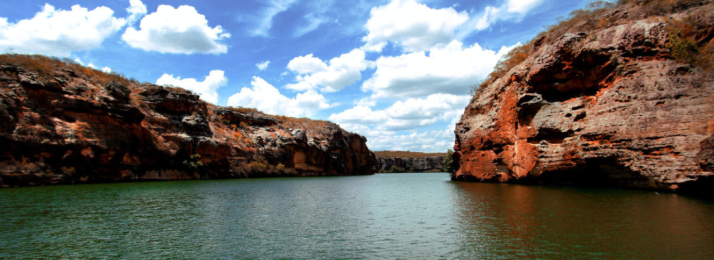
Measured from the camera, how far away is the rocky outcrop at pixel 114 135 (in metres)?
35.8

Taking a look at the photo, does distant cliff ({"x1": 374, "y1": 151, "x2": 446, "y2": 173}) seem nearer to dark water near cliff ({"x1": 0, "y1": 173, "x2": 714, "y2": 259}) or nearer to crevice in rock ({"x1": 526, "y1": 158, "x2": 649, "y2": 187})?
crevice in rock ({"x1": 526, "y1": 158, "x2": 649, "y2": 187})

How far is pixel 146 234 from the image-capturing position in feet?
43.2

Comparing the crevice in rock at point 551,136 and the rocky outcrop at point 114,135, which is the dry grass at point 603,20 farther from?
the rocky outcrop at point 114,135

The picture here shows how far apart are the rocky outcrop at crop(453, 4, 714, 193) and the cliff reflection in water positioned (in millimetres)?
Result: 3982

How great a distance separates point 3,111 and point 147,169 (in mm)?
17260

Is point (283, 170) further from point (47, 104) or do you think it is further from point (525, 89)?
point (525, 89)

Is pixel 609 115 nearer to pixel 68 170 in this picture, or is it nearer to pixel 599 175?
pixel 599 175

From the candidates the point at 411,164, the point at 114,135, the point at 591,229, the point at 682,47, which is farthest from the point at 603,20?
the point at 411,164

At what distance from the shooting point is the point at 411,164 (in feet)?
646

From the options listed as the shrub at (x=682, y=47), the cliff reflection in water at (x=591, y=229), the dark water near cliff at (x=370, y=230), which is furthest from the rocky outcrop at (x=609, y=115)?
the cliff reflection in water at (x=591, y=229)

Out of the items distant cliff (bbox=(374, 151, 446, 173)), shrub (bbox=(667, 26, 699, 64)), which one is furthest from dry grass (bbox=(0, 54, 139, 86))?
distant cliff (bbox=(374, 151, 446, 173))

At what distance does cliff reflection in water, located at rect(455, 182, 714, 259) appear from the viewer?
10.1 m

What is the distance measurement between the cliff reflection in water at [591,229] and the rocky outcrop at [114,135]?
40.4m

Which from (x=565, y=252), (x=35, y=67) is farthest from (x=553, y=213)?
(x=35, y=67)
